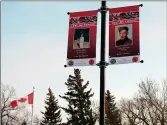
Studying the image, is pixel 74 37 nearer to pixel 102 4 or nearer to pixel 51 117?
pixel 102 4

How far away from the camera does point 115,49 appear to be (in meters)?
8.59

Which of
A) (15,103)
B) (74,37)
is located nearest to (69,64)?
(74,37)

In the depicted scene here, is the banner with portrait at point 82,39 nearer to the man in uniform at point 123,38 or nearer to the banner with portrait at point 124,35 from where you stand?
the banner with portrait at point 124,35

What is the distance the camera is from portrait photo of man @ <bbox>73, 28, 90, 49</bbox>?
878 cm

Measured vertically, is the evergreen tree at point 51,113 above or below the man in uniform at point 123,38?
below

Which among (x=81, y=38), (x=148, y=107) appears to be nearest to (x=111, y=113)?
(x=148, y=107)

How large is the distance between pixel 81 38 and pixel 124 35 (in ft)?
3.47

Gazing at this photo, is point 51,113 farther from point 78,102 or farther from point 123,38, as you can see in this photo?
point 123,38

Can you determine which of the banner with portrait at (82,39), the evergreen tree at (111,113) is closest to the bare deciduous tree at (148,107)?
the evergreen tree at (111,113)

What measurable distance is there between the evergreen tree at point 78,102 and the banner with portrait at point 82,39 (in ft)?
136

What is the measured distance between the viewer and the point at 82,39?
891cm

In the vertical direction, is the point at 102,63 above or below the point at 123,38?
below

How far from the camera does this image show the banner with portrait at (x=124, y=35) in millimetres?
8453

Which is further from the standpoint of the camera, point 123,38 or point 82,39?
point 82,39
